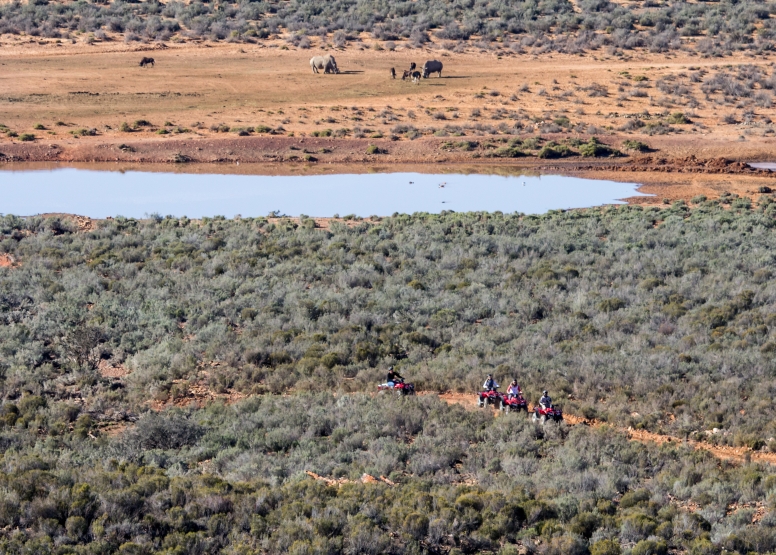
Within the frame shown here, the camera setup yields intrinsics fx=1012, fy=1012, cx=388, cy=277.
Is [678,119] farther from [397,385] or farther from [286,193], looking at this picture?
[397,385]

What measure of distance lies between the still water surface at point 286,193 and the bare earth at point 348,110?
1.63 m

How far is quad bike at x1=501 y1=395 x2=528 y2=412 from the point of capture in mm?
17750

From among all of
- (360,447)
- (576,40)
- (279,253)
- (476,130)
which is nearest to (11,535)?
Result: (360,447)

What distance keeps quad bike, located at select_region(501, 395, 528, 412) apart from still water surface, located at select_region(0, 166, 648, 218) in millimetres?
17759

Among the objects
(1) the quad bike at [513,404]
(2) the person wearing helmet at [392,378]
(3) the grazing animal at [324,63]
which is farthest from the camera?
(3) the grazing animal at [324,63]

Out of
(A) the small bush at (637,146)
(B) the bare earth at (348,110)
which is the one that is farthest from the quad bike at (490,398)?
(A) the small bush at (637,146)

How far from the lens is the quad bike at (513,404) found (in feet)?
58.2

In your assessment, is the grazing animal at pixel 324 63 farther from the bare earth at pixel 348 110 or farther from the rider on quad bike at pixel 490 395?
the rider on quad bike at pixel 490 395

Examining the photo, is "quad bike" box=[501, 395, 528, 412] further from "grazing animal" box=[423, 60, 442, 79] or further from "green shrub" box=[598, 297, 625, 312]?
"grazing animal" box=[423, 60, 442, 79]

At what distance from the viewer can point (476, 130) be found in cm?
4653

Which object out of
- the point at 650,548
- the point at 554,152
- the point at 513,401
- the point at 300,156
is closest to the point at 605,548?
the point at 650,548

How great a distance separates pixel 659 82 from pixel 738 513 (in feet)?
143

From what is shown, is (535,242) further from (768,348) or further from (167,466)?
(167,466)

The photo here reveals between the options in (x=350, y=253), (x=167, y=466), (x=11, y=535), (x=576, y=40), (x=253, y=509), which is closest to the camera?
(x=11, y=535)
